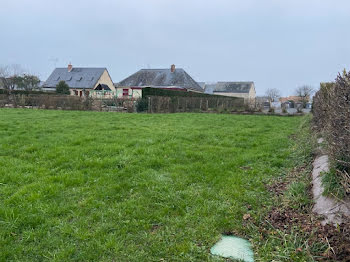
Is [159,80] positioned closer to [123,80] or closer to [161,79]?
[161,79]

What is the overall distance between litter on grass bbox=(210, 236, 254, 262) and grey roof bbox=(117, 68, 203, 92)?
1299 inches

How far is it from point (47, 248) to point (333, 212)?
280cm

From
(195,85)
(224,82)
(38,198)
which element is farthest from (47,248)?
(224,82)

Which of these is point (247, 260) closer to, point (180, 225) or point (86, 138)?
point (180, 225)

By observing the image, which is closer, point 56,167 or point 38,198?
point 38,198

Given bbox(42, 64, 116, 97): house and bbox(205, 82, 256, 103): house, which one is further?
bbox(205, 82, 256, 103): house

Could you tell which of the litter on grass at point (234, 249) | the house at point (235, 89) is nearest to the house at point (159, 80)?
the house at point (235, 89)

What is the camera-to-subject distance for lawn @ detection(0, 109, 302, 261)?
7.87 feet

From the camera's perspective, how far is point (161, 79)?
121 ft

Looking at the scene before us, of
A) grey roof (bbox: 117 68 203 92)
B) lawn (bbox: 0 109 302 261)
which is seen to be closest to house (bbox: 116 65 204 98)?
grey roof (bbox: 117 68 203 92)

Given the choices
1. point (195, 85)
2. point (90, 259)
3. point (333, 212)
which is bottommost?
point (90, 259)

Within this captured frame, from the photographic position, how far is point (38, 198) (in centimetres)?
320

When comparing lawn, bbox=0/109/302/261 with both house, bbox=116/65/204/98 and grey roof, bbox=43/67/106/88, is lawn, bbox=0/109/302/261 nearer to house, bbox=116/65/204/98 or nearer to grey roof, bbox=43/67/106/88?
house, bbox=116/65/204/98

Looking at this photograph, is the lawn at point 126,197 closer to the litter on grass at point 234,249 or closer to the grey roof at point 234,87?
the litter on grass at point 234,249
